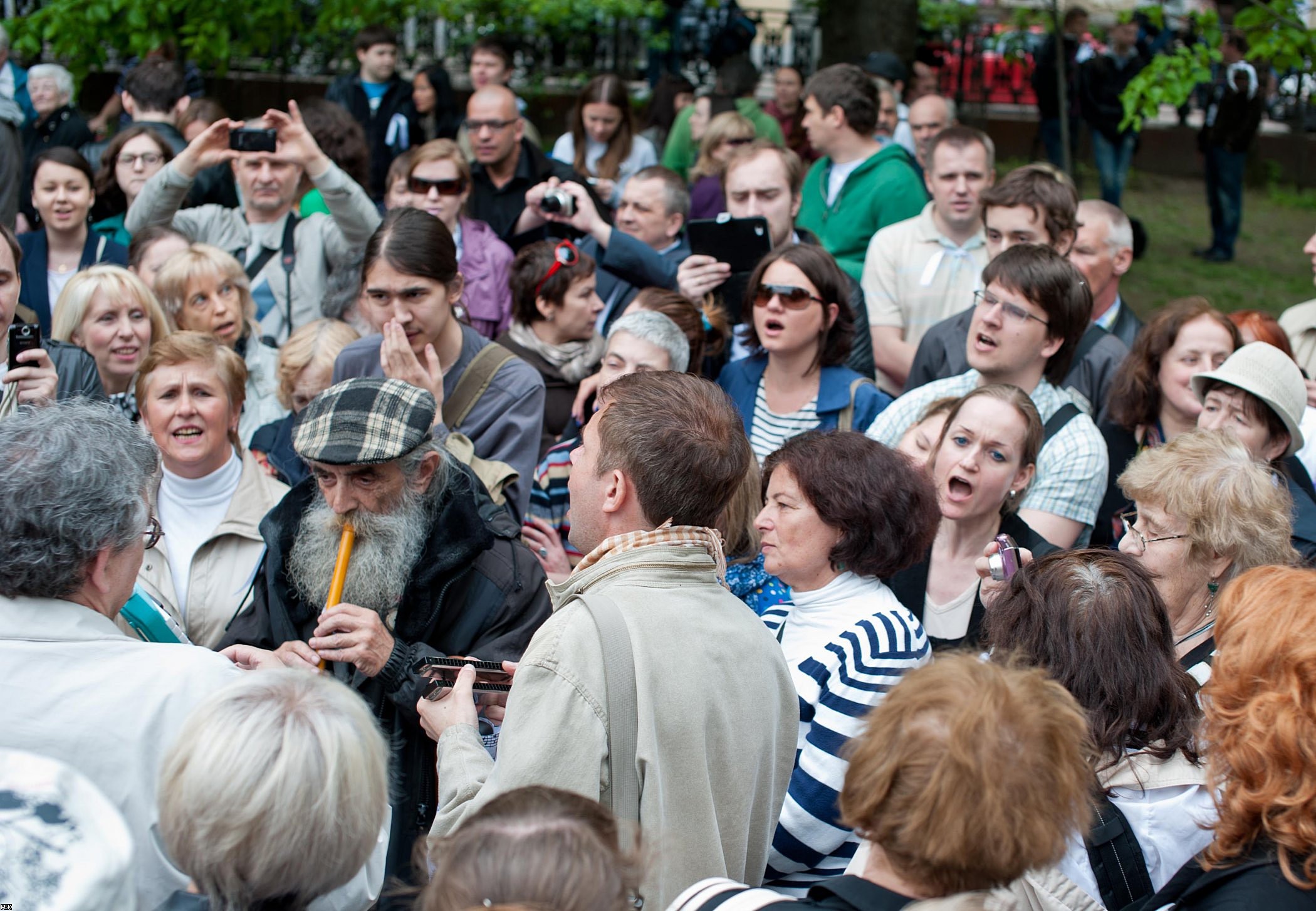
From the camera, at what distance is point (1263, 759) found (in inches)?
79.7

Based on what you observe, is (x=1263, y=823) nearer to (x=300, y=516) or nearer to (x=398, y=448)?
(x=398, y=448)

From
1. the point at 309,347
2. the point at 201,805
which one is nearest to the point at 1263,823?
the point at 201,805

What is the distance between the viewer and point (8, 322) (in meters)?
4.12

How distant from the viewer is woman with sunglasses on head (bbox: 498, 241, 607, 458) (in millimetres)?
5004

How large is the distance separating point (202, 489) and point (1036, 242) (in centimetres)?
338

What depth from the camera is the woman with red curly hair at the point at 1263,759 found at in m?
1.95

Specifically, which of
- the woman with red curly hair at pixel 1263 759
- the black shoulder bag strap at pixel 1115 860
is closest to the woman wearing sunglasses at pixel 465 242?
the black shoulder bag strap at pixel 1115 860

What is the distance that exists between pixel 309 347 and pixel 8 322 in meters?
1.06

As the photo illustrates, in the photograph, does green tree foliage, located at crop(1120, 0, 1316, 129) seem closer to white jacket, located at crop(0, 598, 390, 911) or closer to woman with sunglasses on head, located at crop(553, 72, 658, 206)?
woman with sunglasses on head, located at crop(553, 72, 658, 206)

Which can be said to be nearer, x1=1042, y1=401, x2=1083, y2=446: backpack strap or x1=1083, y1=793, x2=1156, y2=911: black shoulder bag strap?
x1=1083, y1=793, x2=1156, y2=911: black shoulder bag strap

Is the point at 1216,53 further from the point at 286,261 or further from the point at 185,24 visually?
the point at 185,24

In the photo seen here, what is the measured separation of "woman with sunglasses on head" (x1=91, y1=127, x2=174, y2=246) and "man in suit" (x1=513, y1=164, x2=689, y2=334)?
2.08m

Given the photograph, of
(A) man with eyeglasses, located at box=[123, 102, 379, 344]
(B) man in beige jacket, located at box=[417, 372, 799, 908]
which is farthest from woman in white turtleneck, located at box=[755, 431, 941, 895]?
(A) man with eyeglasses, located at box=[123, 102, 379, 344]

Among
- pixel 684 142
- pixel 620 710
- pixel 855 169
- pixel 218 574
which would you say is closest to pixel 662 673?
pixel 620 710
